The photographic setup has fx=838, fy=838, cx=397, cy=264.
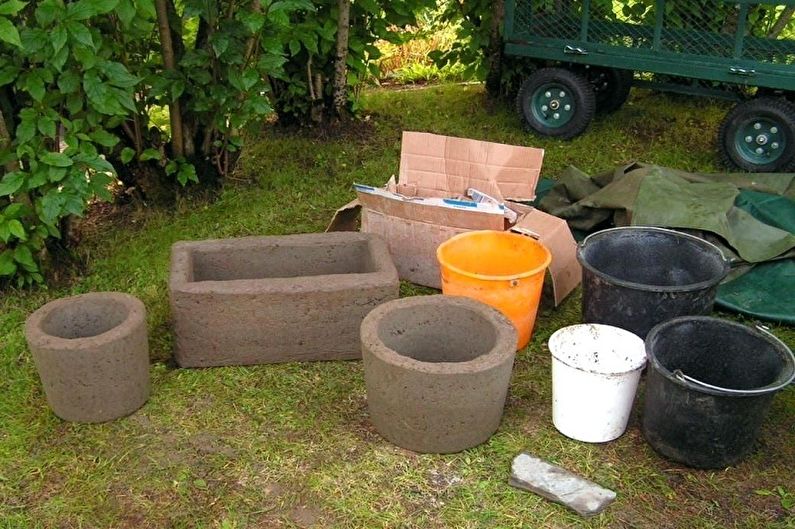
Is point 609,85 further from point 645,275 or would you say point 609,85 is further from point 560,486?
point 560,486


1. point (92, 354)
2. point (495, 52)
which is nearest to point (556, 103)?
point (495, 52)

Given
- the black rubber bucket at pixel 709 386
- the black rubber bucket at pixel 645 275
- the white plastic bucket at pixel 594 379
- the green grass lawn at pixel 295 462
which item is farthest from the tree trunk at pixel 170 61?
the black rubber bucket at pixel 709 386

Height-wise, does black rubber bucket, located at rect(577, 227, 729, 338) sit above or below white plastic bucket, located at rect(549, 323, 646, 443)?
above

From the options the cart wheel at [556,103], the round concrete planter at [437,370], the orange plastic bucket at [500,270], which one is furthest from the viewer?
the cart wheel at [556,103]

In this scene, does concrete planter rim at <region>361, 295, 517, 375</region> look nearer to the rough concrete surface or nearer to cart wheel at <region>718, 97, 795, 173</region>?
the rough concrete surface

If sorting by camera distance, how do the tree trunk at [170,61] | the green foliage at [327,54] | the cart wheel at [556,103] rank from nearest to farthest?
the tree trunk at [170,61] → the green foliage at [327,54] → the cart wheel at [556,103]

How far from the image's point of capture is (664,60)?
5223 mm

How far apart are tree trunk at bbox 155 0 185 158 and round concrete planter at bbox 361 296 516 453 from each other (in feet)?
6.60

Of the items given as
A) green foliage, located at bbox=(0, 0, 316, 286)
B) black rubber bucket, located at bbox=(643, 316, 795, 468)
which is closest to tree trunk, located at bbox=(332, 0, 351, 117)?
green foliage, located at bbox=(0, 0, 316, 286)

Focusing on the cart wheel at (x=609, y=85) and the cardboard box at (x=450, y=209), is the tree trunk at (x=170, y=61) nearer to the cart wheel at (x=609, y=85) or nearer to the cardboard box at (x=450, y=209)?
the cardboard box at (x=450, y=209)

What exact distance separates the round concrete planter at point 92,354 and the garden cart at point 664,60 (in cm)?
349

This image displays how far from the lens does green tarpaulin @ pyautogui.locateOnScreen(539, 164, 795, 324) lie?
3916 mm

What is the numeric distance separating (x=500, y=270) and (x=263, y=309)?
3.72 feet

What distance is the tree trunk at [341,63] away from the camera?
17.9ft
